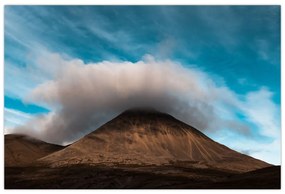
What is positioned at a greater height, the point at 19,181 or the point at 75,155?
the point at 75,155

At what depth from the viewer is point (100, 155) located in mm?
191375

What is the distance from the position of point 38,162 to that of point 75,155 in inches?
829

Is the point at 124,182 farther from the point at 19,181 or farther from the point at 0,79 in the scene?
the point at 0,79
